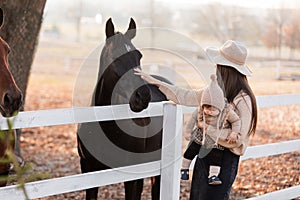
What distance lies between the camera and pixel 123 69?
439 cm

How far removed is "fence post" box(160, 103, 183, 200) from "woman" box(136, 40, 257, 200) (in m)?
0.25

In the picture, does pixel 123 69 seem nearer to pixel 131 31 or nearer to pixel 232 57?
pixel 131 31

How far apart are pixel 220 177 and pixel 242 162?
5.63 metres

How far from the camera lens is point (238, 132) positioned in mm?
3666

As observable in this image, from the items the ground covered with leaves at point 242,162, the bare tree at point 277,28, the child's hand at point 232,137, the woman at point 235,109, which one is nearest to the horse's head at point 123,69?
the woman at point 235,109

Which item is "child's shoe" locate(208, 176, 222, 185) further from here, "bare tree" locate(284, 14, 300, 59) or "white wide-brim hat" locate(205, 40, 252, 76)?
"bare tree" locate(284, 14, 300, 59)

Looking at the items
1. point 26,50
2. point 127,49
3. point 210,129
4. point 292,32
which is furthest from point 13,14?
point 292,32

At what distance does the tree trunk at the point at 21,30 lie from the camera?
736 centimetres

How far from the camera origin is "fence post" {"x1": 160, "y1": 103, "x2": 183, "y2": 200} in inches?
165

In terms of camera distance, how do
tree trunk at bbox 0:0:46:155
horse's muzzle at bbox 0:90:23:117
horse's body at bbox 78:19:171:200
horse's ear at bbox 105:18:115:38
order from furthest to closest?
tree trunk at bbox 0:0:46:155 → horse's ear at bbox 105:18:115:38 → horse's body at bbox 78:19:171:200 → horse's muzzle at bbox 0:90:23:117

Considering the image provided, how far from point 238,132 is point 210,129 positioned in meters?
0.19

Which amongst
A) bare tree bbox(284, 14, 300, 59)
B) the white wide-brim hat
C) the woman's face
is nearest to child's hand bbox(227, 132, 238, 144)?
the woman's face

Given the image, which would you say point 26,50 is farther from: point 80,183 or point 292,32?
point 292,32

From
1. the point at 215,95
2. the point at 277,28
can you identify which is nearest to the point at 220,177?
the point at 215,95
